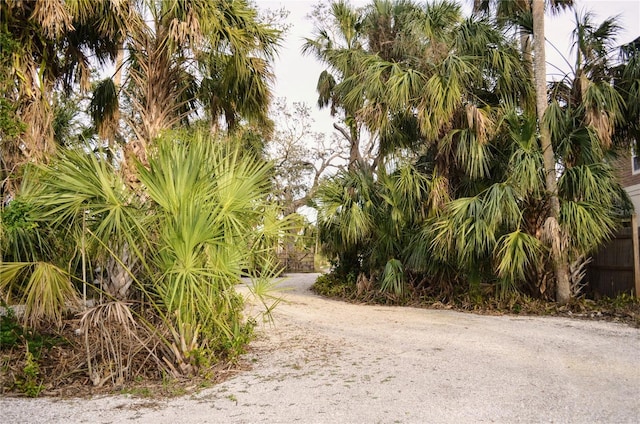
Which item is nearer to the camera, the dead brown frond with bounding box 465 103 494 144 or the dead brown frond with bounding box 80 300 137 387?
the dead brown frond with bounding box 80 300 137 387

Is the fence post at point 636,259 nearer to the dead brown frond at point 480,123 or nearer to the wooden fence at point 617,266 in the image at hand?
the wooden fence at point 617,266

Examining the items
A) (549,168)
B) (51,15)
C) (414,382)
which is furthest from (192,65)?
(549,168)

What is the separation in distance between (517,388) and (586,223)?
501cm

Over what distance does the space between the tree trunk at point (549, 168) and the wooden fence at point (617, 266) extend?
985 mm

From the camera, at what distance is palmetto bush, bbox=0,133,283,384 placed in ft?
16.0

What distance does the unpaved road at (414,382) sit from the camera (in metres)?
4.05

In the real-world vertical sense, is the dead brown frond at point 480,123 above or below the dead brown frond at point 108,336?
above

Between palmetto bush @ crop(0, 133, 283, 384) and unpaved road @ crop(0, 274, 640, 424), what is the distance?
0.68 m

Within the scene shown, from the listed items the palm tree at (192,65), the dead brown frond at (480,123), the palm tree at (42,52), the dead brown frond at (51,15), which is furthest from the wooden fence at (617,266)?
the dead brown frond at (51,15)

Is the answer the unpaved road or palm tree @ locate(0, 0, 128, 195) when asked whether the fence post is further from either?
palm tree @ locate(0, 0, 128, 195)

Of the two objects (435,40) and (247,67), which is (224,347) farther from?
(435,40)

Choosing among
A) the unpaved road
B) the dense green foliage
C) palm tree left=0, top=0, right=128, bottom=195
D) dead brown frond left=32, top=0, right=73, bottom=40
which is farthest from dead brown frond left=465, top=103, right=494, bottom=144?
dead brown frond left=32, top=0, right=73, bottom=40

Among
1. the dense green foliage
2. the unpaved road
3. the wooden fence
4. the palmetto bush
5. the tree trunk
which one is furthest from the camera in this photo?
the wooden fence

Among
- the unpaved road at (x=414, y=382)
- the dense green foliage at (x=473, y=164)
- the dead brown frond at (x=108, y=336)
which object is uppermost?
the dense green foliage at (x=473, y=164)
